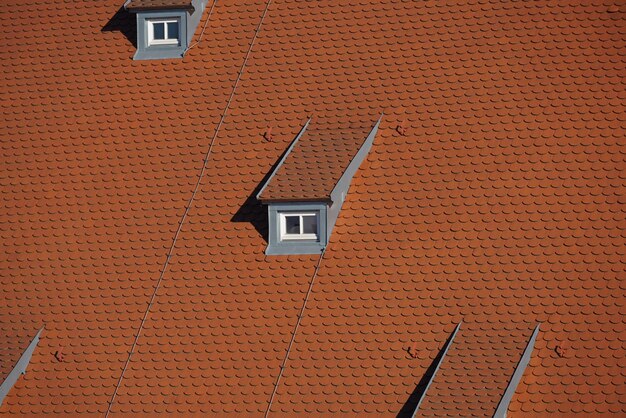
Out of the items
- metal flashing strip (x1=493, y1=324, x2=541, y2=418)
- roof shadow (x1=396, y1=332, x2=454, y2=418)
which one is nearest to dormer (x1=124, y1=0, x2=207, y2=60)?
roof shadow (x1=396, y1=332, x2=454, y2=418)

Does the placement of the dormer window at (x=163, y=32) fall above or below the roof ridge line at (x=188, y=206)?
above

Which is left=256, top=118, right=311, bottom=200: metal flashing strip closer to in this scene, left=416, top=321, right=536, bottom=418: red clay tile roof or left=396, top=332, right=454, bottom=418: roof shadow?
left=396, top=332, right=454, bottom=418: roof shadow

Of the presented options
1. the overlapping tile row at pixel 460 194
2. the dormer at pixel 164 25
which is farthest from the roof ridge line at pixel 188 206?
the dormer at pixel 164 25

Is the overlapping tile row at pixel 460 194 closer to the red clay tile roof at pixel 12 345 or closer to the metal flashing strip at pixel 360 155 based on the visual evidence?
the metal flashing strip at pixel 360 155

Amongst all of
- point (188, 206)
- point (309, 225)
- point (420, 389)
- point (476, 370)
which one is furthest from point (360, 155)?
point (476, 370)

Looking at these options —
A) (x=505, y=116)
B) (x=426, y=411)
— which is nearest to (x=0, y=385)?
(x=426, y=411)

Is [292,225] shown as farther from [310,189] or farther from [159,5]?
[159,5]

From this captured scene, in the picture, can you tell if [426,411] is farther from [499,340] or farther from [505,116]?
[505,116]
